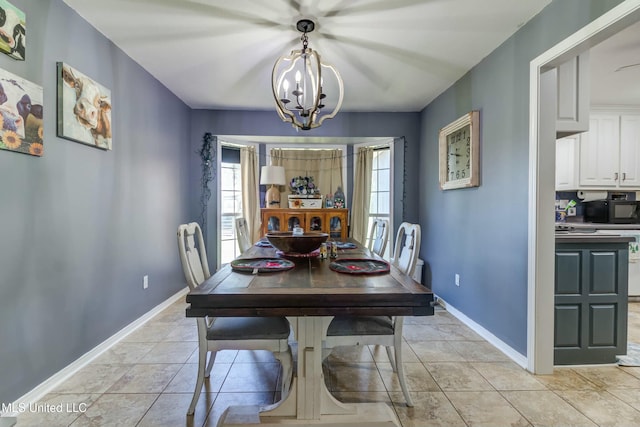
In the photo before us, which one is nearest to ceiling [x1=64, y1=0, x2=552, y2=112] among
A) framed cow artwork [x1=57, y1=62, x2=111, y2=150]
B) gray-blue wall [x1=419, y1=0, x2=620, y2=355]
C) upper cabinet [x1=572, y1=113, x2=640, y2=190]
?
gray-blue wall [x1=419, y1=0, x2=620, y2=355]

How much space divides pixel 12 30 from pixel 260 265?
178 cm

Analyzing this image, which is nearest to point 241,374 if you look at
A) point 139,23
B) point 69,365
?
point 69,365

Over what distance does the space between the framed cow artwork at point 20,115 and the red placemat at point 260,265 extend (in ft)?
4.25

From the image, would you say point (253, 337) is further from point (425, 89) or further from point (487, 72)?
point (425, 89)

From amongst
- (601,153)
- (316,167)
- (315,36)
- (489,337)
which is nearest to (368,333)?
(489,337)

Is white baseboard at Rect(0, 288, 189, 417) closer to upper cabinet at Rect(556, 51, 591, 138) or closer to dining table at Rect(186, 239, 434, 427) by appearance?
dining table at Rect(186, 239, 434, 427)

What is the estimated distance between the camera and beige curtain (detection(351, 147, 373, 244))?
4.57 m

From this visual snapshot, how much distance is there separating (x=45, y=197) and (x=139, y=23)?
53.5 inches

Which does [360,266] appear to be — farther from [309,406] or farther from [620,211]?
[620,211]

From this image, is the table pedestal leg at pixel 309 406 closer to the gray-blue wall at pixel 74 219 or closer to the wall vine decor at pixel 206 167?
the gray-blue wall at pixel 74 219

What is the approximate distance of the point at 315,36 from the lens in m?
2.30

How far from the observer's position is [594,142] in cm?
379

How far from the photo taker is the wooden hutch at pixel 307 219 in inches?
168

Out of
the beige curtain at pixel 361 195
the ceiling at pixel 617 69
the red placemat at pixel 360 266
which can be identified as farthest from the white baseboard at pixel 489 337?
the ceiling at pixel 617 69
